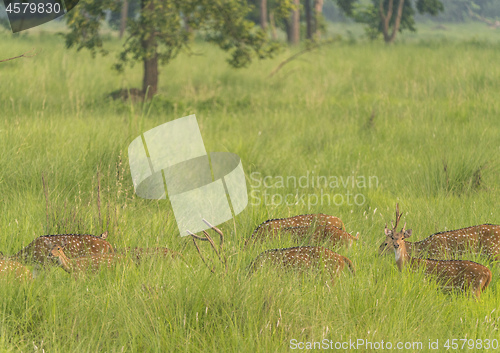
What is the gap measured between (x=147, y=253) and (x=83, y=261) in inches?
16.1

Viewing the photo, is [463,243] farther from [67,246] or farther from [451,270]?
[67,246]

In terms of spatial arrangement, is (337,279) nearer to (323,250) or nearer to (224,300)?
(323,250)

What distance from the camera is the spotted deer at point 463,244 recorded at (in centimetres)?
404

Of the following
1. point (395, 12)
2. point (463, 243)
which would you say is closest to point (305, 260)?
point (463, 243)

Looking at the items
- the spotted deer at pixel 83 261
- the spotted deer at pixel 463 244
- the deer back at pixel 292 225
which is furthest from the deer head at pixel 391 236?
the spotted deer at pixel 83 261

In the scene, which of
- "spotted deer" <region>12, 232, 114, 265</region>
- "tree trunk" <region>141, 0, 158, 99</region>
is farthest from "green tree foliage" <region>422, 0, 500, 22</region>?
"spotted deer" <region>12, 232, 114, 265</region>

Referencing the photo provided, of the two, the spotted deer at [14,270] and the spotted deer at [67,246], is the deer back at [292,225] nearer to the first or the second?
the spotted deer at [67,246]

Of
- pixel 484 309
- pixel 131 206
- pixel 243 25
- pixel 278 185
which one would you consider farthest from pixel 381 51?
pixel 484 309

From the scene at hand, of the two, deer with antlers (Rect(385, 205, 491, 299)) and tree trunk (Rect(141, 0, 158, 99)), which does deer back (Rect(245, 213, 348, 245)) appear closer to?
deer with antlers (Rect(385, 205, 491, 299))

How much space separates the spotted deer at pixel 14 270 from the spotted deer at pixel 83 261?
0.21 meters

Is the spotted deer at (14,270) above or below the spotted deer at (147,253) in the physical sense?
above

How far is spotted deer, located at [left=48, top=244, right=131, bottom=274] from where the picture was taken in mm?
3641

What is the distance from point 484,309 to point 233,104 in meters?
7.40

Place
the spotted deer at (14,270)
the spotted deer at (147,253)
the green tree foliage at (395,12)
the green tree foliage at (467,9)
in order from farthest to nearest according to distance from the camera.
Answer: the green tree foliage at (467,9), the green tree foliage at (395,12), the spotted deer at (147,253), the spotted deer at (14,270)
